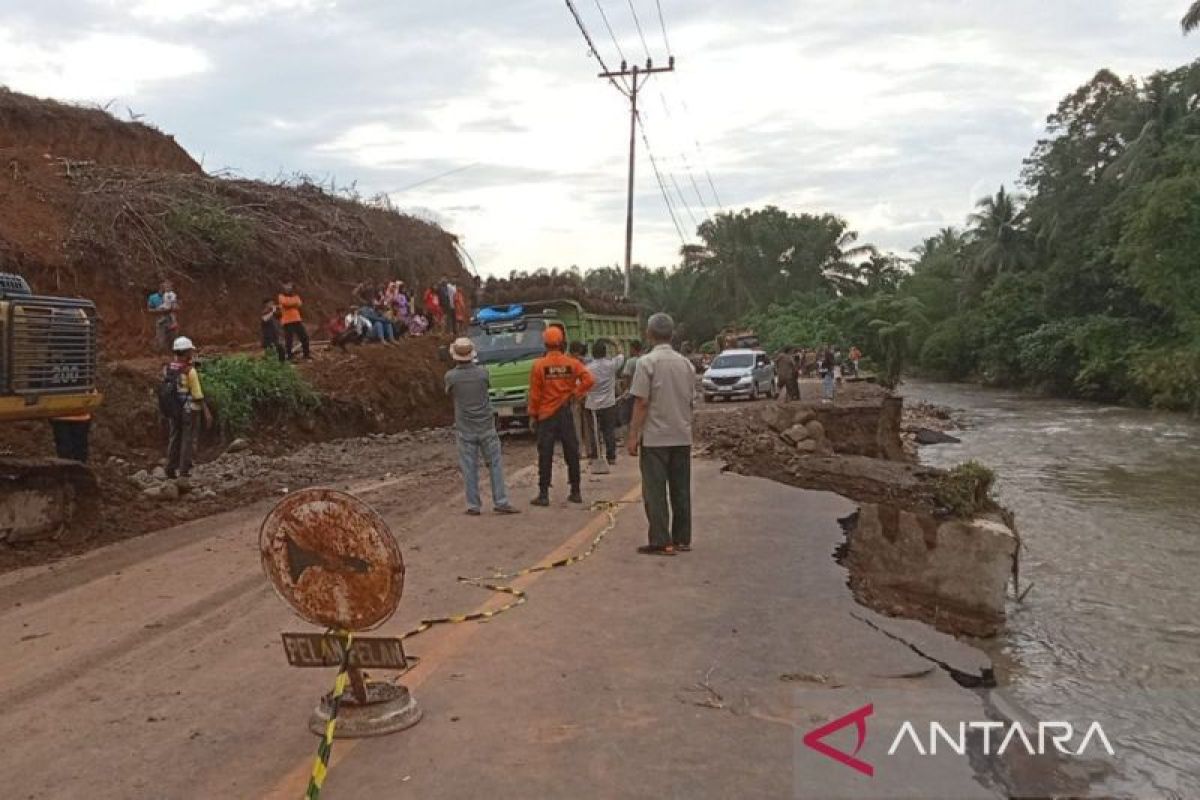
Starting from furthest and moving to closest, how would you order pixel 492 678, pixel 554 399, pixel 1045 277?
pixel 1045 277 → pixel 554 399 → pixel 492 678

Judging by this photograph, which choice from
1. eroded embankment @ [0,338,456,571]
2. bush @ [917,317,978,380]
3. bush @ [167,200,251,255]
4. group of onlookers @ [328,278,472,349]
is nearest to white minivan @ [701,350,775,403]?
group of onlookers @ [328,278,472,349]

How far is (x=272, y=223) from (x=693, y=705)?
24.9 meters

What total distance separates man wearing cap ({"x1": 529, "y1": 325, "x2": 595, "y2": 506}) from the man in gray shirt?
2.36 m

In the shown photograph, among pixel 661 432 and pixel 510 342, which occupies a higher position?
pixel 510 342

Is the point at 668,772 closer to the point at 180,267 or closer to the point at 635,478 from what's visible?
the point at 635,478

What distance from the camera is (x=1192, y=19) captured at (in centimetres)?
3875

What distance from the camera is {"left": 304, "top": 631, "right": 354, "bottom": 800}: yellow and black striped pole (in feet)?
12.9

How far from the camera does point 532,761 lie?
14.4ft

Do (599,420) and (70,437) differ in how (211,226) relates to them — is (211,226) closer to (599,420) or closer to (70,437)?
(599,420)

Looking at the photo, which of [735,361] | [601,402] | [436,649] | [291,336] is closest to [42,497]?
[436,649]

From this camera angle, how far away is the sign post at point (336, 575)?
4.52 meters

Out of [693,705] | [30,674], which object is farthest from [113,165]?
[693,705]

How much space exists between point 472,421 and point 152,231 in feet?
52.5

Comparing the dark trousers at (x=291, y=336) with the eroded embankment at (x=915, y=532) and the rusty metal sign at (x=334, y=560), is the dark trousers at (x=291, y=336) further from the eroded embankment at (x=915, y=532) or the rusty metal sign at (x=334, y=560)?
the rusty metal sign at (x=334, y=560)
